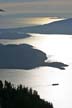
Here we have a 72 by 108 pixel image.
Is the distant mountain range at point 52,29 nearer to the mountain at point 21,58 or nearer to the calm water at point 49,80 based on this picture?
the mountain at point 21,58

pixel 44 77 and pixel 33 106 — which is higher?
pixel 33 106

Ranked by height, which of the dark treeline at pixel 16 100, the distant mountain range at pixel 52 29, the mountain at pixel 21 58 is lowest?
the distant mountain range at pixel 52 29

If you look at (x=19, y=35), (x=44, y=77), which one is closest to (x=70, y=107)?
(x=44, y=77)

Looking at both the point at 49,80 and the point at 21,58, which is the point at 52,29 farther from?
the point at 49,80

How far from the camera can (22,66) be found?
174 ft

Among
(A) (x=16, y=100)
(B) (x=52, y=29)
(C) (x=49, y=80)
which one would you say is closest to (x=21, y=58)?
(C) (x=49, y=80)

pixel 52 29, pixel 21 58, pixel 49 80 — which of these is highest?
pixel 49 80

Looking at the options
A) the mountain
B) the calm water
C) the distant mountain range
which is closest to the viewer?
the calm water

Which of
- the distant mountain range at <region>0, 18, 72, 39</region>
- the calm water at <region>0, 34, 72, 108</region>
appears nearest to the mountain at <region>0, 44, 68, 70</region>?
the calm water at <region>0, 34, 72, 108</region>

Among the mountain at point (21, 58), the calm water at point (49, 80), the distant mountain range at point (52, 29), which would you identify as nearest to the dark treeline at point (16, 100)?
the calm water at point (49, 80)

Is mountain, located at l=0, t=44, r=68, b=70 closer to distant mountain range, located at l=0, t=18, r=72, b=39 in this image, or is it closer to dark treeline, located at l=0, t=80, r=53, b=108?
distant mountain range, located at l=0, t=18, r=72, b=39

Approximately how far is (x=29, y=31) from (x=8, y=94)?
6558 centimetres

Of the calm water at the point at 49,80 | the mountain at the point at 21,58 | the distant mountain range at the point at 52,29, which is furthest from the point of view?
the distant mountain range at the point at 52,29

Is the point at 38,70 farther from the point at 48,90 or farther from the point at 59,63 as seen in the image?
the point at 48,90
